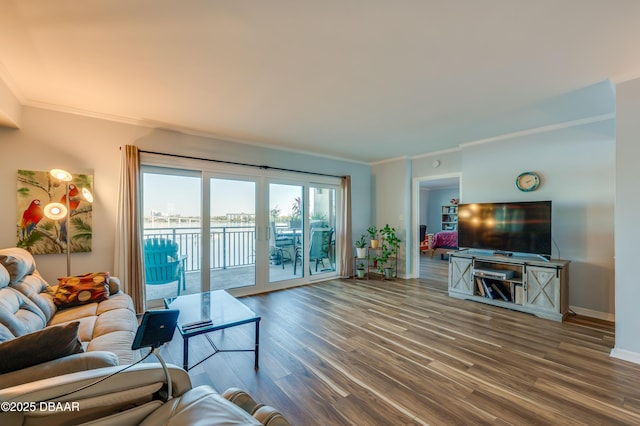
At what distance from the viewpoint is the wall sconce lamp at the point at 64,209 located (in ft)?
9.20

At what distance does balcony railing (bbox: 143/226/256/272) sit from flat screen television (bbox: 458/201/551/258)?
3483 millimetres

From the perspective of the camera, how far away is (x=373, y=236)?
5941 millimetres

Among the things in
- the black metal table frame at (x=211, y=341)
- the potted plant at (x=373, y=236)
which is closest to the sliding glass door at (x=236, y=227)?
the potted plant at (x=373, y=236)

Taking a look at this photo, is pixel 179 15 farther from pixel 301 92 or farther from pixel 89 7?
pixel 301 92

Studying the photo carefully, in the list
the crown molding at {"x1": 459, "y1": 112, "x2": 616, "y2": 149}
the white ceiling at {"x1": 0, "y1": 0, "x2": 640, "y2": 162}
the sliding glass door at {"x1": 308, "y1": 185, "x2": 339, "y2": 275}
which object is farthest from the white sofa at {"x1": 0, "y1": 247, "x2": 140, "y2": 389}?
the crown molding at {"x1": 459, "y1": 112, "x2": 616, "y2": 149}

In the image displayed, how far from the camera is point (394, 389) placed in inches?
80.0

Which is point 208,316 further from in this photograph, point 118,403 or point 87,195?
point 87,195

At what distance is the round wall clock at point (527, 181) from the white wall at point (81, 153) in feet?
14.9

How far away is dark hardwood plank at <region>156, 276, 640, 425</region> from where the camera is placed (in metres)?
1.81

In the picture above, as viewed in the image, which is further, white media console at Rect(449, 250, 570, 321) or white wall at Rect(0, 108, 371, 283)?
white media console at Rect(449, 250, 570, 321)

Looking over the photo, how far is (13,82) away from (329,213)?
462 centimetres

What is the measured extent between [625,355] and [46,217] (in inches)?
233

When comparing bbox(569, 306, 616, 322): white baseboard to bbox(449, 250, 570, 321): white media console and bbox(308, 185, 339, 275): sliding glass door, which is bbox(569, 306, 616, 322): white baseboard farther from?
bbox(308, 185, 339, 275): sliding glass door

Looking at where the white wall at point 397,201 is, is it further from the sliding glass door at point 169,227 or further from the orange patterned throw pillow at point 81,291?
the orange patterned throw pillow at point 81,291
